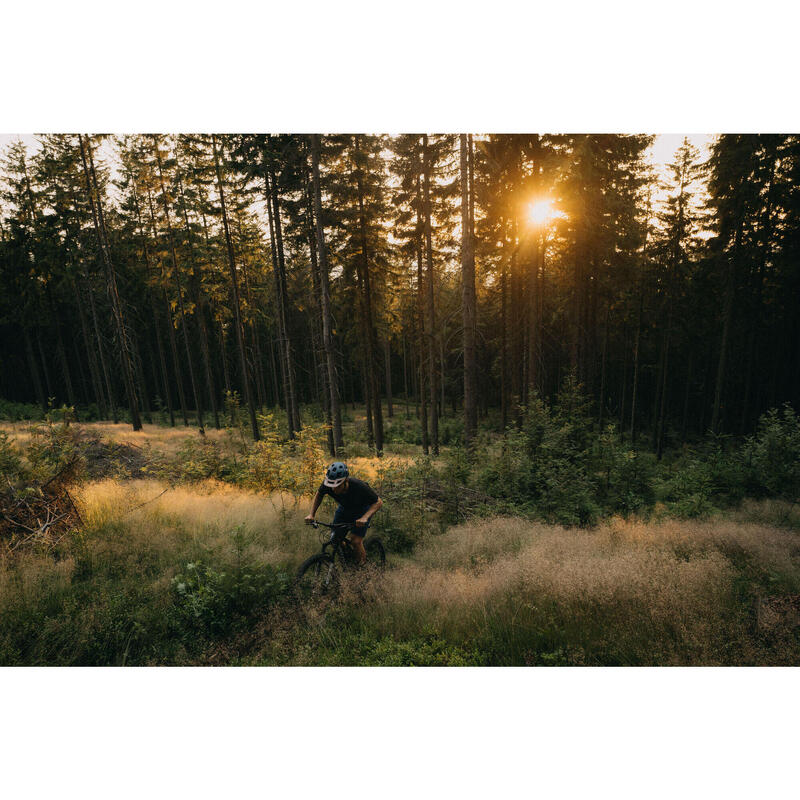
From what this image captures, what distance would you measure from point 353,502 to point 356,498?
0.25ft

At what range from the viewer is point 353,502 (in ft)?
16.2

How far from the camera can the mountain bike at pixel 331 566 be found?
463cm

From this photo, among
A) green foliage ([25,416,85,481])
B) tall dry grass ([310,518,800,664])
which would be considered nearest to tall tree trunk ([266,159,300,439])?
green foliage ([25,416,85,481])

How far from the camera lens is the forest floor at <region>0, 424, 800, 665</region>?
3.71 m

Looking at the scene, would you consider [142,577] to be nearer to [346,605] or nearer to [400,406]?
[346,605]

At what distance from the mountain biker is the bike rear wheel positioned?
0.45 metres

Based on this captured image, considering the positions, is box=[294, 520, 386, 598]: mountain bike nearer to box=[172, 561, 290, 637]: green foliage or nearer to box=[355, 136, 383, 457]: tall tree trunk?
box=[172, 561, 290, 637]: green foliage

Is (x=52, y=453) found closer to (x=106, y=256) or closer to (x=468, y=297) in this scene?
(x=468, y=297)

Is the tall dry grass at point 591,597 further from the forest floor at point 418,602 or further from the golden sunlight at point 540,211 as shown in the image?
the golden sunlight at point 540,211

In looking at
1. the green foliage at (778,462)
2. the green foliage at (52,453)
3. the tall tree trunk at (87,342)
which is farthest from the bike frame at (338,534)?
the tall tree trunk at (87,342)

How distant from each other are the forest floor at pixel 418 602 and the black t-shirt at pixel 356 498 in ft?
3.47

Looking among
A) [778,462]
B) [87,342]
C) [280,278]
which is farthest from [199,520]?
[87,342]

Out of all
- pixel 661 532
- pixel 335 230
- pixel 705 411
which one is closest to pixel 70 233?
pixel 335 230

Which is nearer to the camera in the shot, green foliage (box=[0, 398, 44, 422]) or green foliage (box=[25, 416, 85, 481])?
green foliage (box=[25, 416, 85, 481])
